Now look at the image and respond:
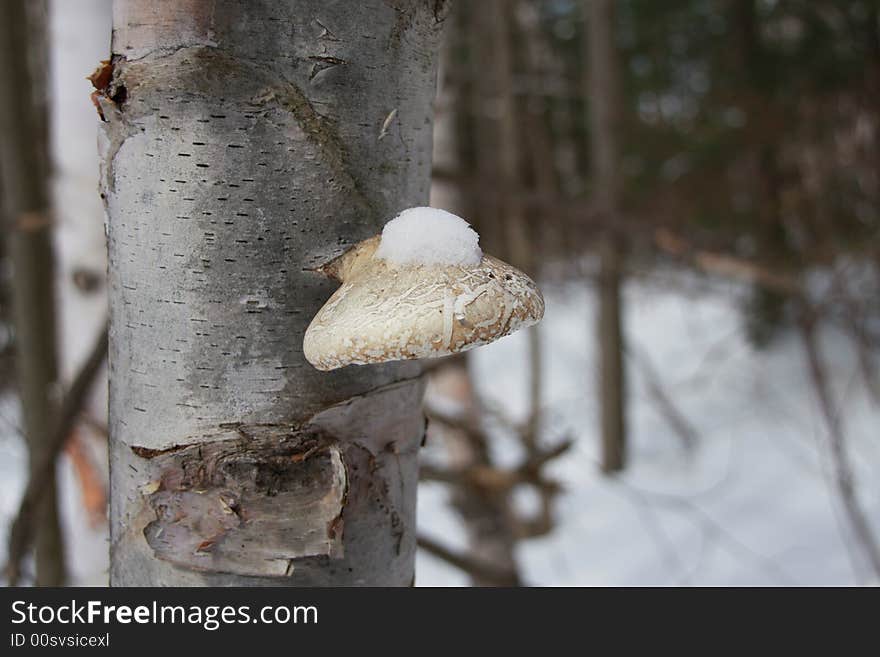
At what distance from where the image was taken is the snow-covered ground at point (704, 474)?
11.3 ft

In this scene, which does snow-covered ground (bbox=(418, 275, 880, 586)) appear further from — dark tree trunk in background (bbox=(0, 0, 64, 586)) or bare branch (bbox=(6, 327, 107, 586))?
bare branch (bbox=(6, 327, 107, 586))

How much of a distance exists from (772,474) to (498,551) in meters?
2.11

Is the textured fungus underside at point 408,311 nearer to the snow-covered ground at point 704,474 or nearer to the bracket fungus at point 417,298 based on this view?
the bracket fungus at point 417,298

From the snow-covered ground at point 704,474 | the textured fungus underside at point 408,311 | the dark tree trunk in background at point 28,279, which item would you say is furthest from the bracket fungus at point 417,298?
the snow-covered ground at point 704,474

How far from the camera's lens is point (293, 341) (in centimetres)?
52

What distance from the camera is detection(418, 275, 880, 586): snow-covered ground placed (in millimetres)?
3453

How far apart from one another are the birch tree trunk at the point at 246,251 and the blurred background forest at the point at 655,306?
34.4 inches

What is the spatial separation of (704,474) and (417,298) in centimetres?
431

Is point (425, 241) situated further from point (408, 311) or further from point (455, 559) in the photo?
point (455, 559)

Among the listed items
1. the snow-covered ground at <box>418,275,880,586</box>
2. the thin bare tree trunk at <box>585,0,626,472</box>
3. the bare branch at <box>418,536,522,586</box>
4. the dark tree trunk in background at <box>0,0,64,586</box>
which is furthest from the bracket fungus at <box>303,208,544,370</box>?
the thin bare tree trunk at <box>585,0,626,472</box>

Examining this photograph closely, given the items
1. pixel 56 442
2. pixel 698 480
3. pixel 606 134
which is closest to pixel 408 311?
pixel 56 442

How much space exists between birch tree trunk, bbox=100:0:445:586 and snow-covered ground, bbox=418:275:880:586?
1.56 m

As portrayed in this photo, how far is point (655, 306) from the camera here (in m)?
7.24
